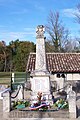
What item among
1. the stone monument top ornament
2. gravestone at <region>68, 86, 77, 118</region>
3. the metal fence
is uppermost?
the stone monument top ornament

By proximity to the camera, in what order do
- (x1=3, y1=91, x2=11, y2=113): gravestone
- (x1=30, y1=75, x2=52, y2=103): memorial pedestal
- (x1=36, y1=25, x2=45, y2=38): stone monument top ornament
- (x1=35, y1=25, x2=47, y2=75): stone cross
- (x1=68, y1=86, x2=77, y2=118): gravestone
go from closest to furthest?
(x1=68, y1=86, x2=77, y2=118): gravestone < (x1=3, y1=91, x2=11, y2=113): gravestone < (x1=30, y1=75, x2=52, y2=103): memorial pedestal < (x1=35, y1=25, x2=47, y2=75): stone cross < (x1=36, y1=25, x2=45, y2=38): stone monument top ornament

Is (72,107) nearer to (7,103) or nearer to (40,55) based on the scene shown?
(7,103)

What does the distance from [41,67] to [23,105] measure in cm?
244

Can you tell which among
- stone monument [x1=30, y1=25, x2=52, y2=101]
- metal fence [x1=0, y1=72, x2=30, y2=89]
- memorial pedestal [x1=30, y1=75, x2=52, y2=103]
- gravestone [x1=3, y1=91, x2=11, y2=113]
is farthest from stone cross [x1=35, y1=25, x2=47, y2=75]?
metal fence [x1=0, y1=72, x2=30, y2=89]

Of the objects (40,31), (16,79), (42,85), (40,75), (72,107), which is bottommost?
(72,107)

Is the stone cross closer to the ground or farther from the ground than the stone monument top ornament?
closer to the ground

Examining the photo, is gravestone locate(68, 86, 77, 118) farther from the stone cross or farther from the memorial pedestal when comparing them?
the stone cross

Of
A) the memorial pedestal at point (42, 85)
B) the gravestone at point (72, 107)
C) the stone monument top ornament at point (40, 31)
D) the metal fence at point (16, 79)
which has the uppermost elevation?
the stone monument top ornament at point (40, 31)

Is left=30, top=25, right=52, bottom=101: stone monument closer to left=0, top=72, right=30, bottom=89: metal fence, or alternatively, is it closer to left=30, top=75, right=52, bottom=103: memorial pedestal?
left=30, top=75, right=52, bottom=103: memorial pedestal

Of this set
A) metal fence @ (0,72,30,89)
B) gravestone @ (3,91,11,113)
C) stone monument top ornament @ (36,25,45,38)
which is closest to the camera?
gravestone @ (3,91,11,113)

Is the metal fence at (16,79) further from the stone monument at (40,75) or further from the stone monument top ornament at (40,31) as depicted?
the stone monument top ornament at (40,31)

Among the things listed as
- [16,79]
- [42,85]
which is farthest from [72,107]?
[16,79]

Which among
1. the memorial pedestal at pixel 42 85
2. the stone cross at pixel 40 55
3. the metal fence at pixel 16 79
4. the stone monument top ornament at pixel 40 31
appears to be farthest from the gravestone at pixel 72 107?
the metal fence at pixel 16 79

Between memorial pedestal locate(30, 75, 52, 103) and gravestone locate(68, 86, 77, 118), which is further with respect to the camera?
memorial pedestal locate(30, 75, 52, 103)
